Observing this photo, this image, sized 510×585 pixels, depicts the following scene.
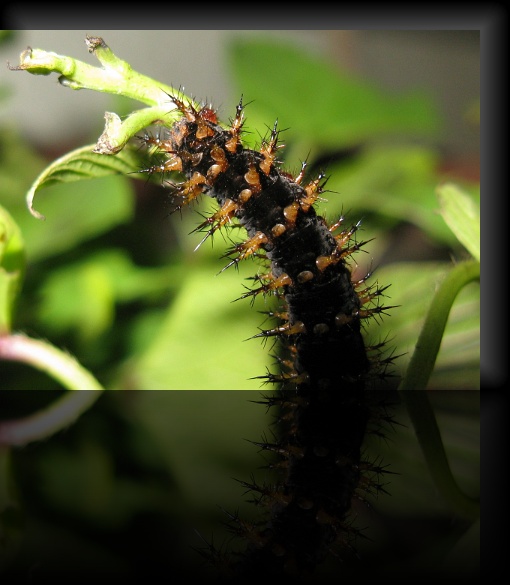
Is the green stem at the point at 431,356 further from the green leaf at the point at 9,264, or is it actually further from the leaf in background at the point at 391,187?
the green leaf at the point at 9,264

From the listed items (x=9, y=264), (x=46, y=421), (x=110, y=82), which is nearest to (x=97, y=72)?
(x=110, y=82)

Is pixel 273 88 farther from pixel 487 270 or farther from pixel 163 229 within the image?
pixel 487 270

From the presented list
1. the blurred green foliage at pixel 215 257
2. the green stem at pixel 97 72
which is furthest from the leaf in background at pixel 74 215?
the green stem at pixel 97 72

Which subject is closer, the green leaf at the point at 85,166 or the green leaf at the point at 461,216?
the green leaf at the point at 85,166

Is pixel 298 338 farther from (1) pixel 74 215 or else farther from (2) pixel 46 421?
(1) pixel 74 215

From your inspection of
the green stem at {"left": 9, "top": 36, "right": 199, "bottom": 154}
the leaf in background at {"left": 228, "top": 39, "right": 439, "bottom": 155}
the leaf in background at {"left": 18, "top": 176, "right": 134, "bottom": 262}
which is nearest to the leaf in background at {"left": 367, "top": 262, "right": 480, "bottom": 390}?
the leaf in background at {"left": 228, "top": 39, "right": 439, "bottom": 155}

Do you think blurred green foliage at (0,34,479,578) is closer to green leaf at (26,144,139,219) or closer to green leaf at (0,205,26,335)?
green leaf at (0,205,26,335)
